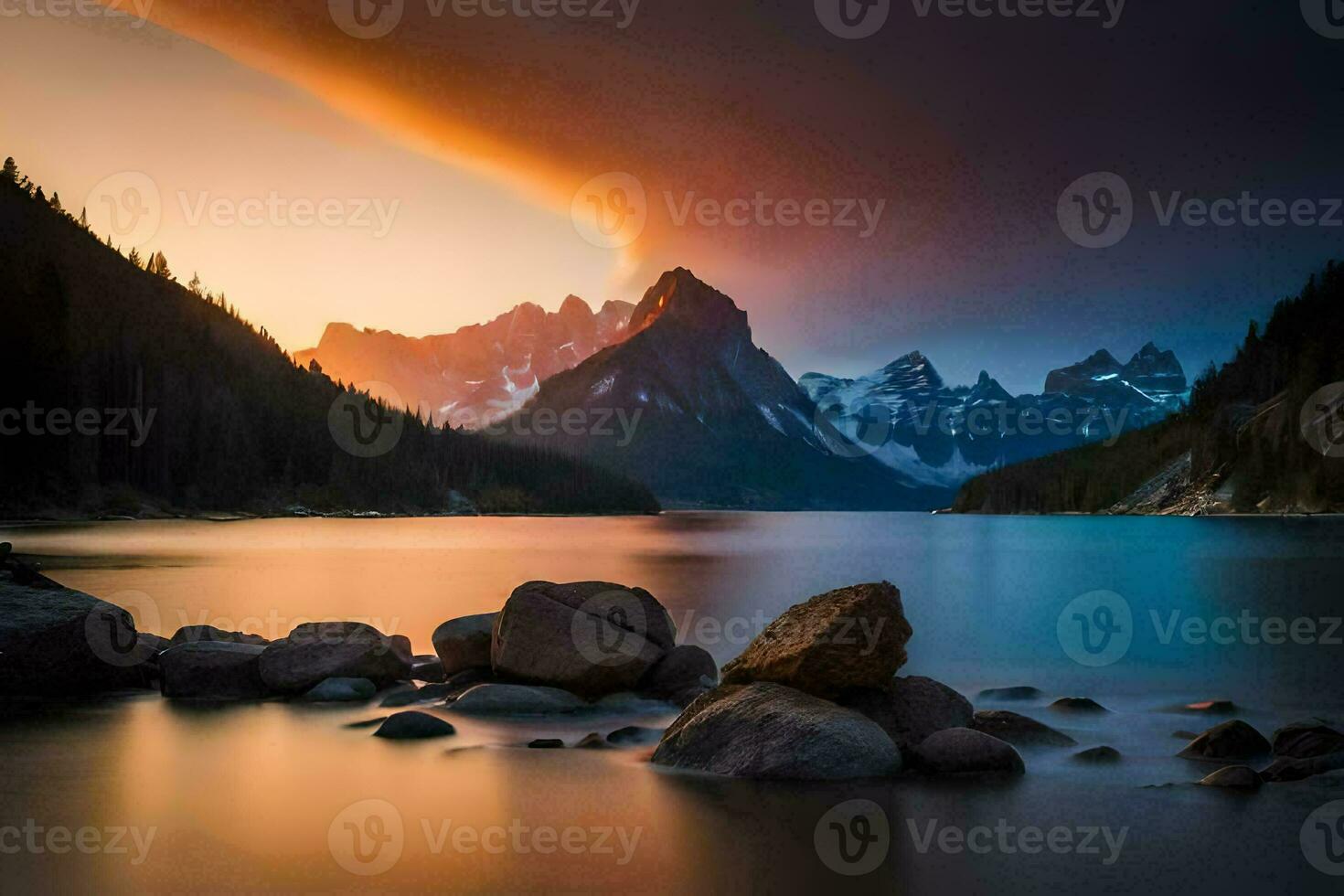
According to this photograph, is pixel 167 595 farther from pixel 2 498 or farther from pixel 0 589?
pixel 2 498

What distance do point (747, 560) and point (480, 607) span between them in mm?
51890

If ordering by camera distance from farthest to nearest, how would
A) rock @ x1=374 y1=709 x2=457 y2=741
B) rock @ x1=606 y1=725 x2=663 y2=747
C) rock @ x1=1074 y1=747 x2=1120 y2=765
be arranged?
rock @ x1=374 y1=709 x2=457 y2=741 < rock @ x1=606 y1=725 x2=663 y2=747 < rock @ x1=1074 y1=747 x2=1120 y2=765

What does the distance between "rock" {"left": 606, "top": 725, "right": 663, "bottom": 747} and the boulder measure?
5.41m

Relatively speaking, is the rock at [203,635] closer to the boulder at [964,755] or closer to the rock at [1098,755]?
the boulder at [964,755]

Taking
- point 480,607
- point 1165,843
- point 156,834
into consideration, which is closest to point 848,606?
point 1165,843

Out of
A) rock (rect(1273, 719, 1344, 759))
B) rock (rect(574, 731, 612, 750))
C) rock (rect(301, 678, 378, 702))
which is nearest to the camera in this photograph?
rock (rect(1273, 719, 1344, 759))

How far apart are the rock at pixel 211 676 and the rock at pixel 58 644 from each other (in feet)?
4.83

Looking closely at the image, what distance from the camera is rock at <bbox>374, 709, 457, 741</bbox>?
1989 centimetres

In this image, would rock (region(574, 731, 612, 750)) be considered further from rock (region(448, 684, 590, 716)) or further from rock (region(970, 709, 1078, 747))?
rock (region(970, 709, 1078, 747))

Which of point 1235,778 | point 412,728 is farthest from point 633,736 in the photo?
point 1235,778

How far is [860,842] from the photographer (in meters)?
13.2

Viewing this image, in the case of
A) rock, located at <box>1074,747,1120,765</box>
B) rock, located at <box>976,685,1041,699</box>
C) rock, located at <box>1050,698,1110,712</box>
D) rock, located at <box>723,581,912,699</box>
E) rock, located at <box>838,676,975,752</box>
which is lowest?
rock, located at <box>976,685,1041,699</box>

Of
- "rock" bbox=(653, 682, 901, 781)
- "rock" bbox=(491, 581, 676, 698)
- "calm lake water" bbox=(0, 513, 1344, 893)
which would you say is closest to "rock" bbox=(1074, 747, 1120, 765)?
"calm lake water" bbox=(0, 513, 1344, 893)

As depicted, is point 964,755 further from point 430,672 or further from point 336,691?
point 430,672
